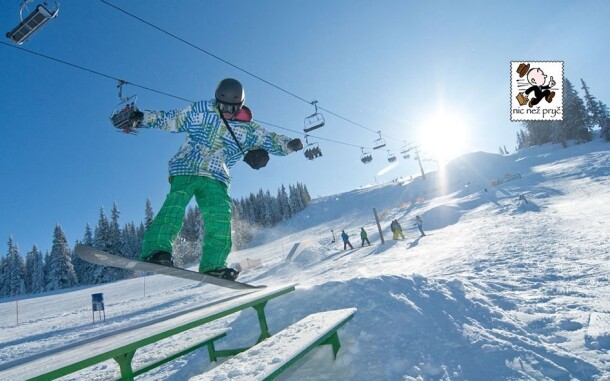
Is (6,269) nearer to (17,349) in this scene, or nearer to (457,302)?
(17,349)

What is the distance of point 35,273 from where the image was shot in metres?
57.6

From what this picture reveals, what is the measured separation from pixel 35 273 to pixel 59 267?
1796 centimetres

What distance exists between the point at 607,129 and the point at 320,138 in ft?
176

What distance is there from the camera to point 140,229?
7138 cm

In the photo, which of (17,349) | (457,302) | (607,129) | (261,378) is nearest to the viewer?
(261,378)

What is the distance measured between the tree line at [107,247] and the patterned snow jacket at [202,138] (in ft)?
95.2

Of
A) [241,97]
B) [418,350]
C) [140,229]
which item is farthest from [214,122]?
[140,229]

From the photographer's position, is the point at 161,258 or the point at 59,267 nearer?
the point at 161,258

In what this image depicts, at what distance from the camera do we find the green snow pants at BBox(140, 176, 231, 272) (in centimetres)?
328

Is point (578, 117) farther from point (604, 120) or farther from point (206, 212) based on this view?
point (206, 212)

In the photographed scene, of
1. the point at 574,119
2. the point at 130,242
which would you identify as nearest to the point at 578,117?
the point at 574,119

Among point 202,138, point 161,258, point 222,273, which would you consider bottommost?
point 222,273

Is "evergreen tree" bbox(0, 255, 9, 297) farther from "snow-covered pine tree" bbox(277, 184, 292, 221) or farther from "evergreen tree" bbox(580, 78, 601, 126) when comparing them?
"evergreen tree" bbox(580, 78, 601, 126)

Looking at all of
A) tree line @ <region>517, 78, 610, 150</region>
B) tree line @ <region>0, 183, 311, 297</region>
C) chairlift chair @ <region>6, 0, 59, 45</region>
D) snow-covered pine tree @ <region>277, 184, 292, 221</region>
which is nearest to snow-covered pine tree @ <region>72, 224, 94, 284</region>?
tree line @ <region>0, 183, 311, 297</region>
